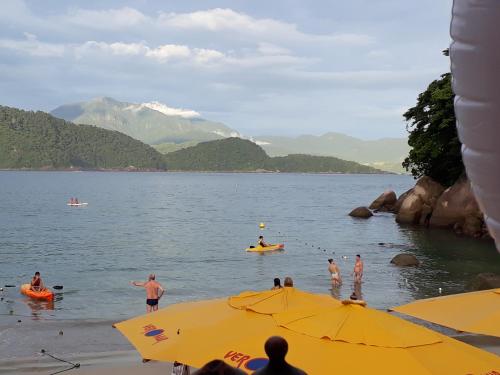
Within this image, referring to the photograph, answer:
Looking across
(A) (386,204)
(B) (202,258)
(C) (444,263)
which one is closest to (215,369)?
(C) (444,263)

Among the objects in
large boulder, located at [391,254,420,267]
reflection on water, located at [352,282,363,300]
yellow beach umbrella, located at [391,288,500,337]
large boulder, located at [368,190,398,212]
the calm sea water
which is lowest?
the calm sea water

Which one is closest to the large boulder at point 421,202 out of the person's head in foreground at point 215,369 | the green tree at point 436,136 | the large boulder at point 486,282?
the green tree at point 436,136

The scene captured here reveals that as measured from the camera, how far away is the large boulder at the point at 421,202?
159 feet

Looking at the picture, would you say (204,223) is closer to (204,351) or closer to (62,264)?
(62,264)

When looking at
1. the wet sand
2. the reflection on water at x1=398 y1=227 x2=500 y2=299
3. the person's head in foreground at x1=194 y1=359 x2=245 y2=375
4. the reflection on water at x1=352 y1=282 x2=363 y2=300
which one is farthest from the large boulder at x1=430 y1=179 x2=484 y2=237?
the person's head in foreground at x1=194 y1=359 x2=245 y2=375

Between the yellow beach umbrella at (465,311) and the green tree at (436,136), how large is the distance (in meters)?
34.6

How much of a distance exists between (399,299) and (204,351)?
16194mm

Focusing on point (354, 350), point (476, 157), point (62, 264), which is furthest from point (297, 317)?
point (62, 264)

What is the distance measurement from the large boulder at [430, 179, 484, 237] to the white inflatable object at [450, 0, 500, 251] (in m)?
41.1

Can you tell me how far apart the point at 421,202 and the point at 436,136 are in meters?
6.29

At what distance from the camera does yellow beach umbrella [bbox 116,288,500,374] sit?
702 centimetres

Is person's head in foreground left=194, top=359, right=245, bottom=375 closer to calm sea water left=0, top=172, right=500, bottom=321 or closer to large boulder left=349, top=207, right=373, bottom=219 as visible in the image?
calm sea water left=0, top=172, right=500, bottom=321

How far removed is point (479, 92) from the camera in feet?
6.77

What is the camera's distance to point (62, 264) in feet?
111
